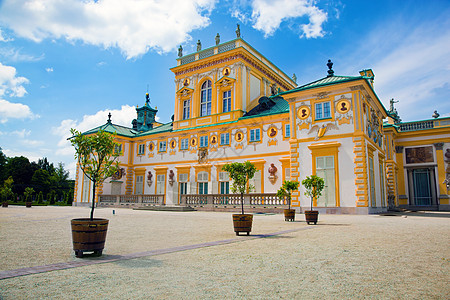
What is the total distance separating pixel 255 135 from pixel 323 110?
7.95 metres

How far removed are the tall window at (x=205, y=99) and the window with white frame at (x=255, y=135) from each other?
283 inches

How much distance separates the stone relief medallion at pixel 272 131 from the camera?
2949 centimetres

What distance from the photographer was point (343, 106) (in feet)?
77.2

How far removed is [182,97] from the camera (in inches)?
Answer: 1517

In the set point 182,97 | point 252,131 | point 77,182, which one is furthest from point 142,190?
point 252,131

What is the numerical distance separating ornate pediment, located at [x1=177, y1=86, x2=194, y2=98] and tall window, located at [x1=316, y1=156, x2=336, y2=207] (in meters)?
18.9

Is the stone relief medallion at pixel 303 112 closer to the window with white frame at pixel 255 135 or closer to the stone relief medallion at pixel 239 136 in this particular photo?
the window with white frame at pixel 255 135

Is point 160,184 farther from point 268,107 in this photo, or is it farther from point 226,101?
point 268,107

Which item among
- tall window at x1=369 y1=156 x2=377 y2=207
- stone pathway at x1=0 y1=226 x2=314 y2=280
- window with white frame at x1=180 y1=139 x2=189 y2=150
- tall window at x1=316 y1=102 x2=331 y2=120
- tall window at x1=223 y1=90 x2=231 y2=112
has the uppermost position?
tall window at x1=223 y1=90 x2=231 y2=112

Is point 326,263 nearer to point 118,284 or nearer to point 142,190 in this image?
point 118,284

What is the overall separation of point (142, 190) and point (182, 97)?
12.0 meters

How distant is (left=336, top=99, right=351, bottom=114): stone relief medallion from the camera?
2336 cm

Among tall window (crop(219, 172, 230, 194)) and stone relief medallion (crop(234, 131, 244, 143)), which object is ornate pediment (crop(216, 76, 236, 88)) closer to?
stone relief medallion (crop(234, 131, 244, 143))

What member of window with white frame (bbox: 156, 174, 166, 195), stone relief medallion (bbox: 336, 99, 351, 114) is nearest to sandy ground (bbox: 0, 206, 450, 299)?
stone relief medallion (bbox: 336, 99, 351, 114)
